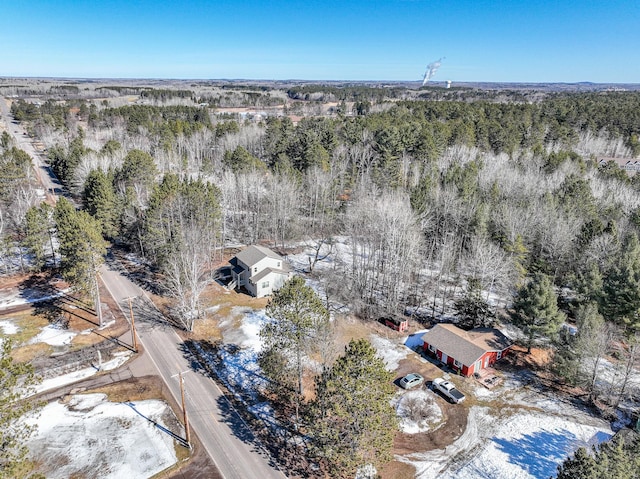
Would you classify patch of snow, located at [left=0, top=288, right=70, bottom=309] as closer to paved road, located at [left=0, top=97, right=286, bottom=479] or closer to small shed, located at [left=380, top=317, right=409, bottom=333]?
paved road, located at [left=0, top=97, right=286, bottom=479]

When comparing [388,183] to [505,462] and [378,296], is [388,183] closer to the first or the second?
[378,296]

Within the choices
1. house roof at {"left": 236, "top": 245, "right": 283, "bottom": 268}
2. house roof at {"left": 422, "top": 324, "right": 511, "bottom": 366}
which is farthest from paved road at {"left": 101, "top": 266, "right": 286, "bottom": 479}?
house roof at {"left": 422, "top": 324, "right": 511, "bottom": 366}

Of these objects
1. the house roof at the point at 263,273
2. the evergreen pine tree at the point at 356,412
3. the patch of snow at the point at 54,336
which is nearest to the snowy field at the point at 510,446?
the evergreen pine tree at the point at 356,412

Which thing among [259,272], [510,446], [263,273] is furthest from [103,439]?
[510,446]

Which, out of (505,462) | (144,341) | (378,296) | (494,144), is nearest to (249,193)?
(378,296)

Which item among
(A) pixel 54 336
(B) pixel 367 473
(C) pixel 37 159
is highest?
(C) pixel 37 159

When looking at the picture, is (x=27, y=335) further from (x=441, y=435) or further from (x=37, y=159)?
(x=37, y=159)

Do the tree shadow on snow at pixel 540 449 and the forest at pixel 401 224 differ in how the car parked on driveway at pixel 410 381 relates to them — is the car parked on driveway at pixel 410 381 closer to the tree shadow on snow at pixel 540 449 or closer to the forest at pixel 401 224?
the tree shadow on snow at pixel 540 449
